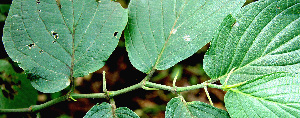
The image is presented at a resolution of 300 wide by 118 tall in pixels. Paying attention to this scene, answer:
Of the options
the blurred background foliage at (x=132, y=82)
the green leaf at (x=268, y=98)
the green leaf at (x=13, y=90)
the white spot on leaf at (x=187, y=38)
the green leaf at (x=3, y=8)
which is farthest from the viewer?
the blurred background foliage at (x=132, y=82)

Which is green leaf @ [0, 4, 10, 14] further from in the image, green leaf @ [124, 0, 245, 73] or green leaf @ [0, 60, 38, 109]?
green leaf @ [124, 0, 245, 73]

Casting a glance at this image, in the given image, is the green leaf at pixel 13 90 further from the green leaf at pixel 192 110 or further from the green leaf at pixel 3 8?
the green leaf at pixel 192 110

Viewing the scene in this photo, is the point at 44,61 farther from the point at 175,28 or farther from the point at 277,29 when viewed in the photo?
the point at 277,29

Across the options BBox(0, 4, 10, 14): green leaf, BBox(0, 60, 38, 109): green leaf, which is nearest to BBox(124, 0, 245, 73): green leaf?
BBox(0, 60, 38, 109): green leaf

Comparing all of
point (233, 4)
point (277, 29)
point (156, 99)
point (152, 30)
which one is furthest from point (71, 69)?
point (156, 99)

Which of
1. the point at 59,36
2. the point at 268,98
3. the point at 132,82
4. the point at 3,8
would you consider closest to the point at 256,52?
the point at 268,98

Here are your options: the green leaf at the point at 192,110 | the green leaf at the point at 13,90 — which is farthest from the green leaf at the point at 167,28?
the green leaf at the point at 13,90
